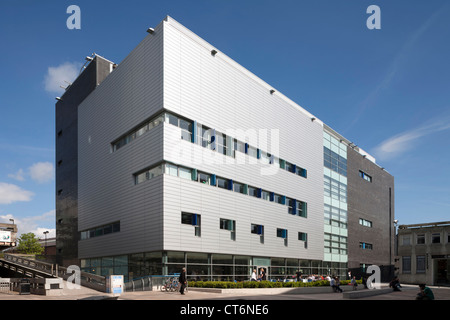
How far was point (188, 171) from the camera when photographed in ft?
115

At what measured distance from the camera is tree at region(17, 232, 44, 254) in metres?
89.5

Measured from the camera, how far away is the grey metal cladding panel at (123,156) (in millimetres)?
34375

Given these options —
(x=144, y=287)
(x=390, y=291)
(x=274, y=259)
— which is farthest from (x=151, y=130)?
(x=390, y=291)

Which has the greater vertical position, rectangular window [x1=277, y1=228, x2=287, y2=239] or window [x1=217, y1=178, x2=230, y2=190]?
window [x1=217, y1=178, x2=230, y2=190]

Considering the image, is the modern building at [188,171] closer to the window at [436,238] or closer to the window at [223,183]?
the window at [223,183]

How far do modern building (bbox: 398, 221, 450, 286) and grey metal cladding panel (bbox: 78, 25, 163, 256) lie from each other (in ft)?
147

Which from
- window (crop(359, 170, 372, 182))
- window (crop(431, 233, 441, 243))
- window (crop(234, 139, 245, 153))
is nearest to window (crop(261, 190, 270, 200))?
window (crop(234, 139, 245, 153))

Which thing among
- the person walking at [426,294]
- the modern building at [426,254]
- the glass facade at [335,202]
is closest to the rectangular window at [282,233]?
the glass facade at [335,202]

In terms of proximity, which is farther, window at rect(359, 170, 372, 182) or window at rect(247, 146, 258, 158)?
window at rect(359, 170, 372, 182)

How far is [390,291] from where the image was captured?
3984cm

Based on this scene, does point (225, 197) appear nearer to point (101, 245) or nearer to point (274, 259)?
point (274, 259)

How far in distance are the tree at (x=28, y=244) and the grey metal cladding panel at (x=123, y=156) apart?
50.0m

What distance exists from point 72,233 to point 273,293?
31.5m

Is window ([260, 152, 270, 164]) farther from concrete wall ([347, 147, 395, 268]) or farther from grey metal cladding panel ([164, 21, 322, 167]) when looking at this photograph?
concrete wall ([347, 147, 395, 268])
